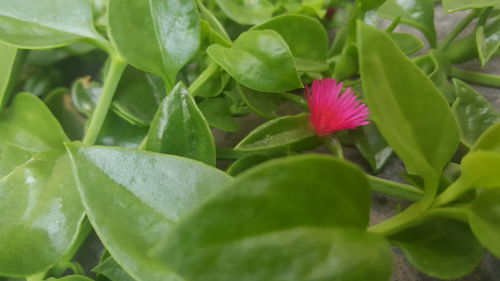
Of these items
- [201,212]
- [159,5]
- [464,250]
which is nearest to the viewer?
[201,212]

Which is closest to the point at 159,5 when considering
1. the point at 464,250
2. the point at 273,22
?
the point at 273,22

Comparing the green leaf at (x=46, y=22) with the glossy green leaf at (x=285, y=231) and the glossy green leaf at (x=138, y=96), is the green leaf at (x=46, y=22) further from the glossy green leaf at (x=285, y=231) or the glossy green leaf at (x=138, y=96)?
the glossy green leaf at (x=285, y=231)

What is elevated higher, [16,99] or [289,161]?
[289,161]

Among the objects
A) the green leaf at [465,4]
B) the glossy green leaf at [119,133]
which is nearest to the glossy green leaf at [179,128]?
the glossy green leaf at [119,133]

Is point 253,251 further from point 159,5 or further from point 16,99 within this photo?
point 16,99

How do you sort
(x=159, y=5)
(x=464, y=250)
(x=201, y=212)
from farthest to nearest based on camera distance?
(x=159, y=5), (x=464, y=250), (x=201, y=212)

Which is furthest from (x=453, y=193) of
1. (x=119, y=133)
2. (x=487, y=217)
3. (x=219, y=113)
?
(x=119, y=133)

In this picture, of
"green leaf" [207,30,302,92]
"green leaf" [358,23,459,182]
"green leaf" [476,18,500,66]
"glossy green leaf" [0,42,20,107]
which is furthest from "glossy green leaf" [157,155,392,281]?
"glossy green leaf" [0,42,20,107]
